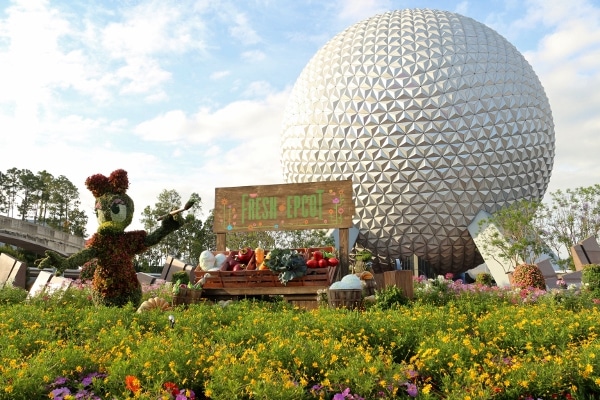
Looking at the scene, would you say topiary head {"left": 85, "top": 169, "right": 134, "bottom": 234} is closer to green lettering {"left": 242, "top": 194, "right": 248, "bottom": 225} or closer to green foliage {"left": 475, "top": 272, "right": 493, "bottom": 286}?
green lettering {"left": 242, "top": 194, "right": 248, "bottom": 225}

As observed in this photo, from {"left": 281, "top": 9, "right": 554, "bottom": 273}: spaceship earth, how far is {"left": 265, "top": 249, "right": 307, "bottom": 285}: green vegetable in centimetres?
1570

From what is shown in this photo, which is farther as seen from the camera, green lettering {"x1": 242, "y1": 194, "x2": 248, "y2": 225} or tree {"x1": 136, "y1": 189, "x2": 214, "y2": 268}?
tree {"x1": 136, "y1": 189, "x2": 214, "y2": 268}

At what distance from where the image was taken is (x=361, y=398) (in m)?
3.95

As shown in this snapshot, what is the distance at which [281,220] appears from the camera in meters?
12.5

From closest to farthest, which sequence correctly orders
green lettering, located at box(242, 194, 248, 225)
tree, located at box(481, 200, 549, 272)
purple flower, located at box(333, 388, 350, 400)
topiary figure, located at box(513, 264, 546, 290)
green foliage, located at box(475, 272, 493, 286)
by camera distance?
purple flower, located at box(333, 388, 350, 400)
green lettering, located at box(242, 194, 248, 225)
topiary figure, located at box(513, 264, 546, 290)
tree, located at box(481, 200, 549, 272)
green foliage, located at box(475, 272, 493, 286)

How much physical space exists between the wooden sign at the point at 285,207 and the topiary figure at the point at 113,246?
2.50 m

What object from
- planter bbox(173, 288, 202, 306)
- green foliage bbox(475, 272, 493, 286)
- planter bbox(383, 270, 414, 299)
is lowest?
planter bbox(173, 288, 202, 306)

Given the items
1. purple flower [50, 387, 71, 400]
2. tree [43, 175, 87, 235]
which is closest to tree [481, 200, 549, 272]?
purple flower [50, 387, 71, 400]

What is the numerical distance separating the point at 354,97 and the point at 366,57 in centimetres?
257

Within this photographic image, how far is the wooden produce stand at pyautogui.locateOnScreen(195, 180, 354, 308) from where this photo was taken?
34.5ft

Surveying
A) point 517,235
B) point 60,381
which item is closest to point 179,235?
point 517,235

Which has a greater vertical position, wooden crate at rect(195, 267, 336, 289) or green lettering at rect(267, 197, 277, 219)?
green lettering at rect(267, 197, 277, 219)

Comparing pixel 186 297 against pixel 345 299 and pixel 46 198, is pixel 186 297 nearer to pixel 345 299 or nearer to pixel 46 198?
pixel 345 299

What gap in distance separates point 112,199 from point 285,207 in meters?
4.11
